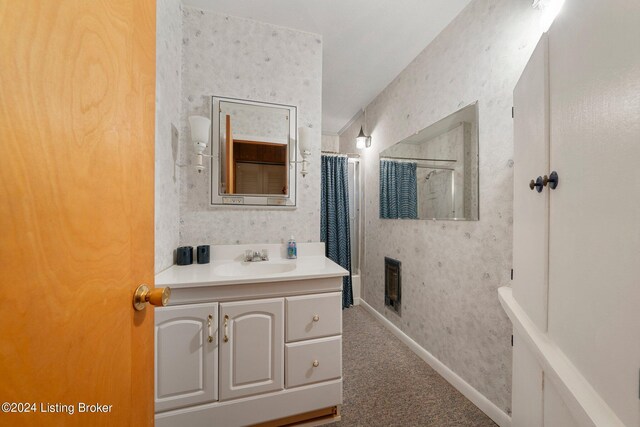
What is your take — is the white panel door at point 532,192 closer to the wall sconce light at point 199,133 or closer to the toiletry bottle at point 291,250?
the toiletry bottle at point 291,250

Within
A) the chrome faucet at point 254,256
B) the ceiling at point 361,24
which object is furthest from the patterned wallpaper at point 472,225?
the chrome faucet at point 254,256

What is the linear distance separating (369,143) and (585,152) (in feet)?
8.26

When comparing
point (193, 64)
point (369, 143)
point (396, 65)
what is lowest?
point (369, 143)

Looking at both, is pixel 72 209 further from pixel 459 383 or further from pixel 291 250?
pixel 459 383

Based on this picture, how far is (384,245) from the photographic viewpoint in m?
2.58

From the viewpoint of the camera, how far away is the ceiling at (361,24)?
1581 mm

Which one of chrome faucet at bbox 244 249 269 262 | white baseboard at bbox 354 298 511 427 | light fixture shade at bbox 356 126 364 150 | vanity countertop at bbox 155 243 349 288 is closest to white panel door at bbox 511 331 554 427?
white baseboard at bbox 354 298 511 427

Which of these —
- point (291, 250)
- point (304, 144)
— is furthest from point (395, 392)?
point (304, 144)

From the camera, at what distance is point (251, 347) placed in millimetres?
1215

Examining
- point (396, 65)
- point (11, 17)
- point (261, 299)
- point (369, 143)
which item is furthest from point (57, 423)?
point (369, 143)

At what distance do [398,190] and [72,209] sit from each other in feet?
7.41

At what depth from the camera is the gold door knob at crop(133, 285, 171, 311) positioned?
536 millimetres

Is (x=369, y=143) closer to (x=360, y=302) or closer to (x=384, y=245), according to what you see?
(x=384, y=245)

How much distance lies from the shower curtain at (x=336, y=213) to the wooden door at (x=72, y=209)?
2.43m
